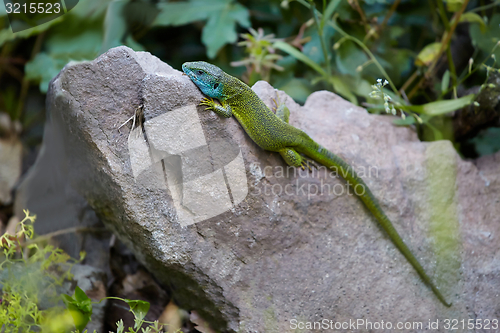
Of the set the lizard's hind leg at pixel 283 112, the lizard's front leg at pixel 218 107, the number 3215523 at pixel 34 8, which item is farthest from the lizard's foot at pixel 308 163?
the number 3215523 at pixel 34 8

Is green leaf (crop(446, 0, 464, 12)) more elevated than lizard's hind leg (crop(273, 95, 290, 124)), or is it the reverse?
green leaf (crop(446, 0, 464, 12))

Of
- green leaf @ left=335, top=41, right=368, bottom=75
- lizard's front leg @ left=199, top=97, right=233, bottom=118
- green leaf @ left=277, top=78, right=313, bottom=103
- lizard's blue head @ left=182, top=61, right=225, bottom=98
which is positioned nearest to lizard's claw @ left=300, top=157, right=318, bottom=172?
lizard's front leg @ left=199, top=97, right=233, bottom=118

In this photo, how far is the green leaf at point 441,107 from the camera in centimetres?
365

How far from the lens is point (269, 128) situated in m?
2.99

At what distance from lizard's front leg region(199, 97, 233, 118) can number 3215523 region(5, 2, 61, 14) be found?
2081 millimetres

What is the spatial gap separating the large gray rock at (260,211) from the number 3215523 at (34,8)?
1.35 meters

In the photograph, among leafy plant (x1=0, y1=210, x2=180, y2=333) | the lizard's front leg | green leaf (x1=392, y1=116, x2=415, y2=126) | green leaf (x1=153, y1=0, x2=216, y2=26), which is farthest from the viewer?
green leaf (x1=153, y1=0, x2=216, y2=26)

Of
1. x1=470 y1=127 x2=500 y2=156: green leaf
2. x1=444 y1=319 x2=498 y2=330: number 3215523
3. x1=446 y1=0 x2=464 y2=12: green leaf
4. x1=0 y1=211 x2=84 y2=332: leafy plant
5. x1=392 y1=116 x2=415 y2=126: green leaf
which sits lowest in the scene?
x1=444 y1=319 x2=498 y2=330: number 3215523

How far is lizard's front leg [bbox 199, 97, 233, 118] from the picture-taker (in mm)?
2809

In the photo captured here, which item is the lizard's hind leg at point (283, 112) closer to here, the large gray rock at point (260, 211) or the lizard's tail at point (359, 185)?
the large gray rock at point (260, 211)

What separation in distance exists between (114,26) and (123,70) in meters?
1.85

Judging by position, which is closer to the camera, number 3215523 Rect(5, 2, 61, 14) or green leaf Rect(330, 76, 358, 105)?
number 3215523 Rect(5, 2, 61, 14)

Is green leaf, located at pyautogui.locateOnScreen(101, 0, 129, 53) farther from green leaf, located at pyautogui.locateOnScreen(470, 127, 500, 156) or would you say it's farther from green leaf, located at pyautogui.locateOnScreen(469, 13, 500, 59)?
green leaf, located at pyautogui.locateOnScreen(470, 127, 500, 156)

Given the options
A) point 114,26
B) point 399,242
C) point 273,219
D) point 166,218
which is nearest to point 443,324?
point 399,242
